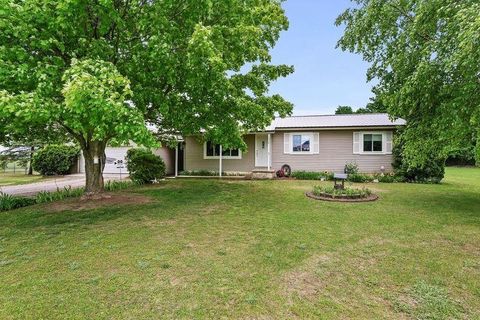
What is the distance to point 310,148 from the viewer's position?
18.4 meters

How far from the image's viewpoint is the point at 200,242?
5781 mm

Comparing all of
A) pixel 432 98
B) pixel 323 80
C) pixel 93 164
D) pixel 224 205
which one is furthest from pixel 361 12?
pixel 323 80

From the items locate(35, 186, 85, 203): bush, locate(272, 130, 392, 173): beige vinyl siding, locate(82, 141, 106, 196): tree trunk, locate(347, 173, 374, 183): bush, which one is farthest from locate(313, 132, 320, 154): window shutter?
locate(35, 186, 85, 203): bush

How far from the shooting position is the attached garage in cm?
2112

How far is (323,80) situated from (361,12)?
63.0 feet

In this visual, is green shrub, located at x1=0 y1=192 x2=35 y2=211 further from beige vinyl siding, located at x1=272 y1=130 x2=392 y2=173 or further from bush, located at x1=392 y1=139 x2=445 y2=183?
bush, located at x1=392 y1=139 x2=445 y2=183

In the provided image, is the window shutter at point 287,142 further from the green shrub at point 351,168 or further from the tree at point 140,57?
the tree at point 140,57

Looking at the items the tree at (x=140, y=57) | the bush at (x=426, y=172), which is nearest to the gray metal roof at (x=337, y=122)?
the bush at (x=426, y=172)

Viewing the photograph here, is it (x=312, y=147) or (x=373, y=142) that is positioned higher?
(x=373, y=142)

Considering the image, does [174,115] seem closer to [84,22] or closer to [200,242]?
[84,22]

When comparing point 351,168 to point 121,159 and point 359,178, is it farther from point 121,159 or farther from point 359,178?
point 121,159

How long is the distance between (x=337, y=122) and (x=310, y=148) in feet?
7.80

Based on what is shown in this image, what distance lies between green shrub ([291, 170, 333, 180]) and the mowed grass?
823cm

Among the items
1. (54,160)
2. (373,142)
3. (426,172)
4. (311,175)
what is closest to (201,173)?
(311,175)
